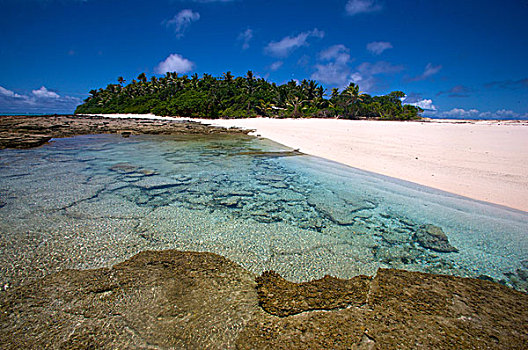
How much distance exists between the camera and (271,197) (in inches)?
154

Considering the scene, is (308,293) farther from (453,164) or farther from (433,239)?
(453,164)

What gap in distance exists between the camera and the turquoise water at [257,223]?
7.11 feet

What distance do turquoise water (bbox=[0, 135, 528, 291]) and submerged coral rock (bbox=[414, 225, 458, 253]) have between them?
1.3 inches

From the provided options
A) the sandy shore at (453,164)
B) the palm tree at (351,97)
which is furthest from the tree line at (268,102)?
the sandy shore at (453,164)

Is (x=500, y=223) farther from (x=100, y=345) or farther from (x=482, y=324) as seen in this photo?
(x=100, y=345)

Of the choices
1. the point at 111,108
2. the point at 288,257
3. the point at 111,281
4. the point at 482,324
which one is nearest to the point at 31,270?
the point at 111,281

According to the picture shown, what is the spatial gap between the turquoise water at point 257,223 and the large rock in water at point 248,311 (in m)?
0.21

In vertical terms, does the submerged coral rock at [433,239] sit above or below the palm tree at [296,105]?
below

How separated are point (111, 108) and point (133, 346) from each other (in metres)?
64.6

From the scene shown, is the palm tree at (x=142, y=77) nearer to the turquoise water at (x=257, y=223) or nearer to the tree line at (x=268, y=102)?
the tree line at (x=268, y=102)

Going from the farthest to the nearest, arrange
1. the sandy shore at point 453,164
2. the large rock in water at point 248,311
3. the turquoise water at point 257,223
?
the sandy shore at point 453,164 < the turquoise water at point 257,223 < the large rock in water at point 248,311

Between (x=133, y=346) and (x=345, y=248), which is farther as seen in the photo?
(x=345, y=248)

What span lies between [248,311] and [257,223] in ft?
4.71

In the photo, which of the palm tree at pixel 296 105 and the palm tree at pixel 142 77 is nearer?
the palm tree at pixel 296 105
